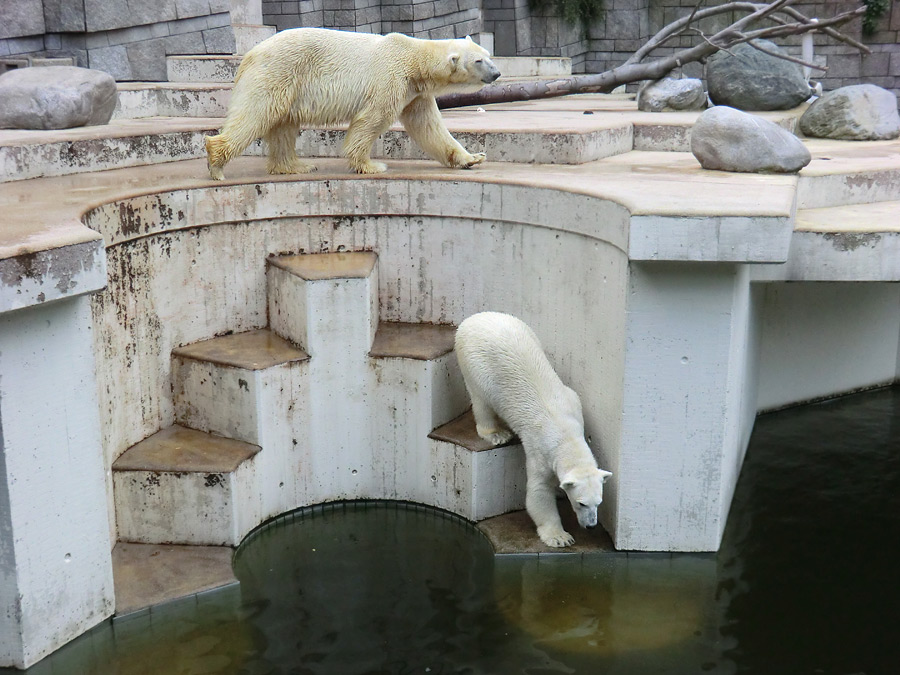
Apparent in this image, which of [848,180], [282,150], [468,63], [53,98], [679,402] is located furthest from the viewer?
[53,98]

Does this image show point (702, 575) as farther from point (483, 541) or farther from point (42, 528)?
point (42, 528)

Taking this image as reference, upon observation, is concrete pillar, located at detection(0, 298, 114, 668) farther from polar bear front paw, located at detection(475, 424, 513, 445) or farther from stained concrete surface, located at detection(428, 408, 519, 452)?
polar bear front paw, located at detection(475, 424, 513, 445)

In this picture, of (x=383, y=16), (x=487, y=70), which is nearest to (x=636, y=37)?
(x=383, y=16)

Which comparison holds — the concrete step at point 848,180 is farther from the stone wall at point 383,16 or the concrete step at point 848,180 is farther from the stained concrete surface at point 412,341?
the stone wall at point 383,16

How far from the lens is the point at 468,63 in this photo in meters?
5.90

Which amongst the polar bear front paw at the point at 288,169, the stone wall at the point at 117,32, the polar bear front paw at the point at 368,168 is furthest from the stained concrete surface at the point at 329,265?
the stone wall at the point at 117,32

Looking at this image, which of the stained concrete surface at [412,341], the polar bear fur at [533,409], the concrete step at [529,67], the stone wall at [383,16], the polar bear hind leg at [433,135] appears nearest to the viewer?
the polar bear fur at [533,409]

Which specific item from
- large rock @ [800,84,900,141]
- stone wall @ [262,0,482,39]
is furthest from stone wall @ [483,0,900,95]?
large rock @ [800,84,900,141]

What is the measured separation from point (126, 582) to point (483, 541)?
1.78 meters

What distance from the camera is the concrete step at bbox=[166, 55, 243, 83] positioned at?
10.4m

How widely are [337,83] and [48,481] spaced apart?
297 centimetres

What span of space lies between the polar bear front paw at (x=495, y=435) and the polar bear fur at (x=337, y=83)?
1860 millimetres

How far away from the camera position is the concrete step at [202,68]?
10.4m

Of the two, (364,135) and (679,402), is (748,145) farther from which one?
(364,135)
